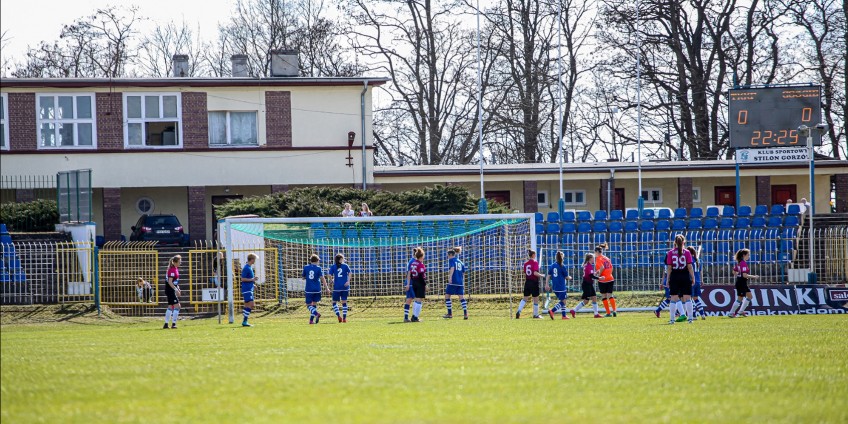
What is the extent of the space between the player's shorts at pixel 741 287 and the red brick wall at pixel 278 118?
20144 mm

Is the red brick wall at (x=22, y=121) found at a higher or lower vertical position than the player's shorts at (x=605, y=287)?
higher

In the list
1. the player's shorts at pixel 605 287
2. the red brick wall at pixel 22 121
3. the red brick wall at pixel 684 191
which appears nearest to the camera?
the player's shorts at pixel 605 287

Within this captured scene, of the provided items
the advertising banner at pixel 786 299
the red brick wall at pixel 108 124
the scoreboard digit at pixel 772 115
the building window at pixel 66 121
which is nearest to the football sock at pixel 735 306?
the advertising banner at pixel 786 299

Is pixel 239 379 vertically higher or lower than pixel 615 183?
lower

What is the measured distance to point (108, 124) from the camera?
36.9 metres

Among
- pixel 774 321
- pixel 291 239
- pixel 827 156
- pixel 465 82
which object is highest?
pixel 465 82

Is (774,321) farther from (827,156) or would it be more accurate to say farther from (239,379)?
(827,156)

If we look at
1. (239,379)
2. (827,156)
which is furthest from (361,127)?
(239,379)

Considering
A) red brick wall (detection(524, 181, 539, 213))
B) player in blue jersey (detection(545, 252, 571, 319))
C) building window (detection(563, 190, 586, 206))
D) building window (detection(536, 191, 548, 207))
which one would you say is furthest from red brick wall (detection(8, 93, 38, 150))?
building window (detection(563, 190, 586, 206))

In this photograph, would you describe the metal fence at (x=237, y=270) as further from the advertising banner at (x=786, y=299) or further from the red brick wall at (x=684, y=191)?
the red brick wall at (x=684, y=191)

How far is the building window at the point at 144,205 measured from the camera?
39125 mm

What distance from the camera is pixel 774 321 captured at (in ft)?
68.1

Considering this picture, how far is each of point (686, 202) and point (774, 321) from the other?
22505 millimetres

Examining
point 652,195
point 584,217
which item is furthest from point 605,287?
point 652,195
